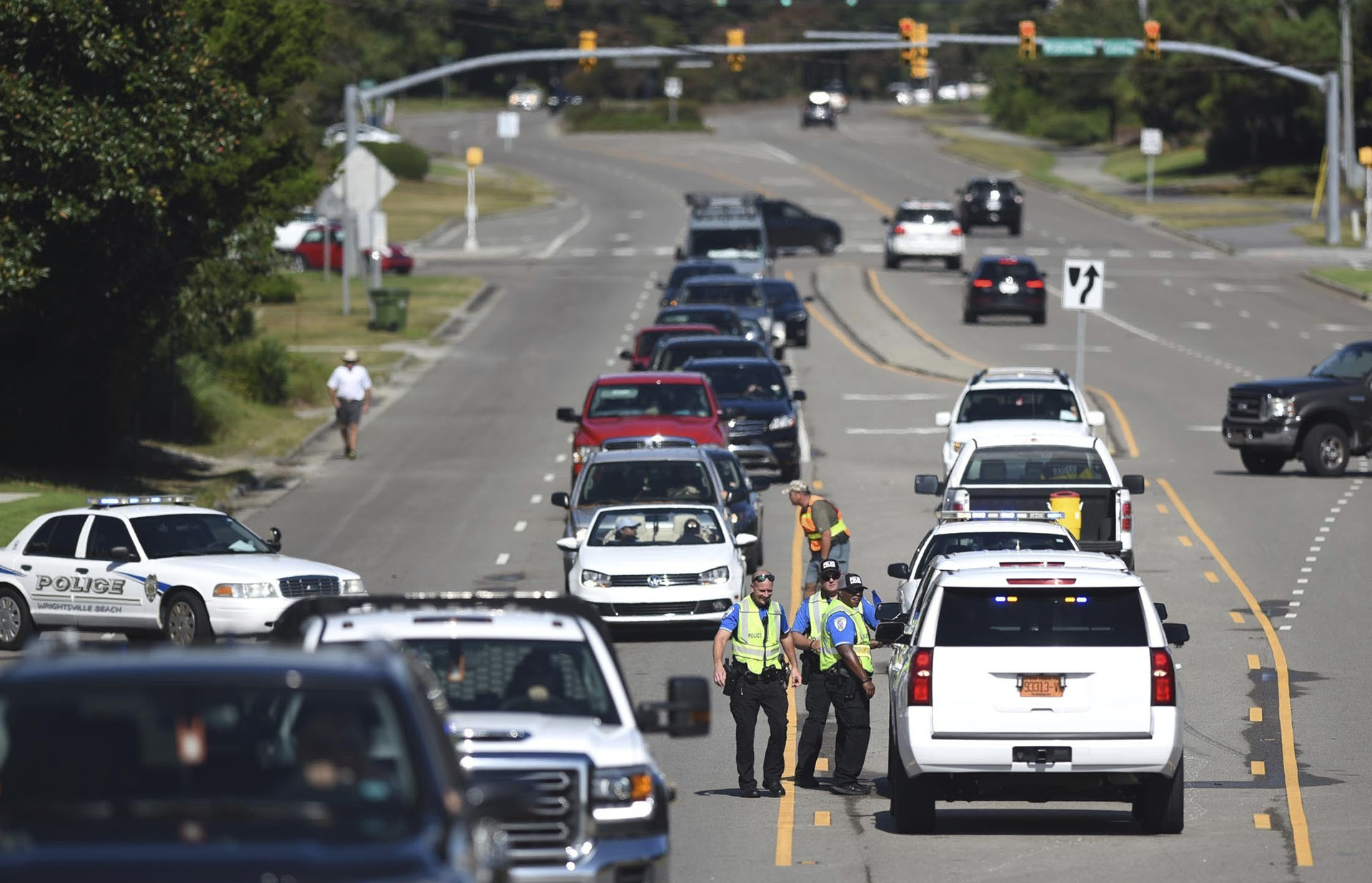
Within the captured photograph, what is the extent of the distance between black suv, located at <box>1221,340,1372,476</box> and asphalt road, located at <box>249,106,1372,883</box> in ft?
1.65

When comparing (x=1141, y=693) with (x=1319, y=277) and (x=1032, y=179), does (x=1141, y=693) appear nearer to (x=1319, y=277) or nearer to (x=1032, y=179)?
(x=1319, y=277)

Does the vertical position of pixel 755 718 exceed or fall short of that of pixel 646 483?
it exceeds it

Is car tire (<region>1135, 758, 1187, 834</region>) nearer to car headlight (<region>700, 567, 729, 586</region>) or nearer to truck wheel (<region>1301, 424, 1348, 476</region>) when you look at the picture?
car headlight (<region>700, 567, 729, 586</region>)

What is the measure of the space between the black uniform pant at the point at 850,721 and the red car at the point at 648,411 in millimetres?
12949

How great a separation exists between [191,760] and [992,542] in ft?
40.1

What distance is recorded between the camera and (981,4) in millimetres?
146250

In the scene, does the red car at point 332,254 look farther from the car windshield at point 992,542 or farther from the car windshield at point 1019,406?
the car windshield at point 992,542

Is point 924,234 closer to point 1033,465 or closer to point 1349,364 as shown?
point 1349,364

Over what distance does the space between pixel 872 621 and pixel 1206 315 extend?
3826 cm

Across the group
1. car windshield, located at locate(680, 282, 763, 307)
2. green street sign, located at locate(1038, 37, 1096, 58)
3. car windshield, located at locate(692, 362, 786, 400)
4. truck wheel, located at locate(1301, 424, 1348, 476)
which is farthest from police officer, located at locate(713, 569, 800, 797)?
green street sign, located at locate(1038, 37, 1096, 58)

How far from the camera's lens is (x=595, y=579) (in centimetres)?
2036

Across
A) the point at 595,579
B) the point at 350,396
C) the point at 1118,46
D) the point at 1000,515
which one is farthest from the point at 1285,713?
the point at 1118,46

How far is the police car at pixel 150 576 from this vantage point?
1964 centimetres

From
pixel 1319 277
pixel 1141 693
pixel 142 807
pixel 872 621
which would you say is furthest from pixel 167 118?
pixel 1319 277
